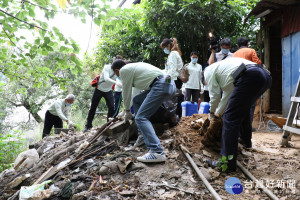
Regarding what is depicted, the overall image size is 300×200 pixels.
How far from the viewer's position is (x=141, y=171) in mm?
3426

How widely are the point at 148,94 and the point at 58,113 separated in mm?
4505

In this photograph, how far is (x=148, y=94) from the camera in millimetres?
3715

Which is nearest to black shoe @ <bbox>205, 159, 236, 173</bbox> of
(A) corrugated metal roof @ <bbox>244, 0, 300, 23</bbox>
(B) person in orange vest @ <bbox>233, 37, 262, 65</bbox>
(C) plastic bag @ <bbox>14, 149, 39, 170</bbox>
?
(B) person in orange vest @ <bbox>233, 37, 262, 65</bbox>

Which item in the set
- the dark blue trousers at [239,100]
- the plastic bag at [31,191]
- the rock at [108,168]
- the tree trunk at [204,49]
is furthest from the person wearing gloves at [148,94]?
the tree trunk at [204,49]

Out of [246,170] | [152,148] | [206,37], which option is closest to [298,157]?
[246,170]

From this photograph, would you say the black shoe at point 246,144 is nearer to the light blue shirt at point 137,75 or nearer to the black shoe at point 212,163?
the black shoe at point 212,163

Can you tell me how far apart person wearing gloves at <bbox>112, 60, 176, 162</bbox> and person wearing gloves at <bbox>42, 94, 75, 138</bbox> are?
411 cm

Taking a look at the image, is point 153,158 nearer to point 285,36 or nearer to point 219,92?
point 219,92

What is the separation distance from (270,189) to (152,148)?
5.48 feet

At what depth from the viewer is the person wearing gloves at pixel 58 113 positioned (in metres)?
7.24

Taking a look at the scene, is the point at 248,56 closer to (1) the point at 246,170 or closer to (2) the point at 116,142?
(1) the point at 246,170

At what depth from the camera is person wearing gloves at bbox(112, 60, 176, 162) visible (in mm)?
3547

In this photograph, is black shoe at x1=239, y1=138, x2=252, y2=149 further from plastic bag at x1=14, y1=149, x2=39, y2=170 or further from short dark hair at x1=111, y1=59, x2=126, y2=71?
plastic bag at x1=14, y1=149, x2=39, y2=170

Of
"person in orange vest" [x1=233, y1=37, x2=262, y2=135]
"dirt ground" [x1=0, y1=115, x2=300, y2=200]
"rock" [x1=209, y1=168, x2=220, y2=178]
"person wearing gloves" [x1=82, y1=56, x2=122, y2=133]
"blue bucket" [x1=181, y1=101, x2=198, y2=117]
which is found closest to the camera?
→ "dirt ground" [x1=0, y1=115, x2=300, y2=200]
